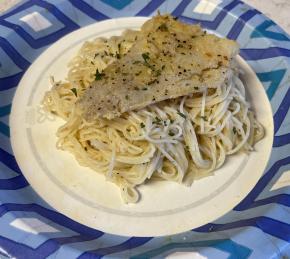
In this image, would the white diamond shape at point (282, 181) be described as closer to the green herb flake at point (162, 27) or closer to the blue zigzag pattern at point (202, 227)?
the blue zigzag pattern at point (202, 227)

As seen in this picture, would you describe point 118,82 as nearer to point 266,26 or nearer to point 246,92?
point 246,92

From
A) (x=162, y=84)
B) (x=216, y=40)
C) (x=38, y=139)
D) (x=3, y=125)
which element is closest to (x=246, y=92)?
(x=216, y=40)

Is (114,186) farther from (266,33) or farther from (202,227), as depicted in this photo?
(266,33)

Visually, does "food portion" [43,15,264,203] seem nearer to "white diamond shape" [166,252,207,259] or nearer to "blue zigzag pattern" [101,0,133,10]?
"white diamond shape" [166,252,207,259]

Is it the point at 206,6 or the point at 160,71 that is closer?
the point at 160,71

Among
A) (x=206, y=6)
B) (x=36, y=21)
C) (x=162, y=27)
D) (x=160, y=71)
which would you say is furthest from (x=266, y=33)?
(x=36, y=21)
